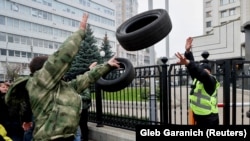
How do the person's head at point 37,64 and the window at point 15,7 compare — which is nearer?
the person's head at point 37,64

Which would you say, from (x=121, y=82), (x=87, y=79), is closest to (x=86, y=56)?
(x=121, y=82)

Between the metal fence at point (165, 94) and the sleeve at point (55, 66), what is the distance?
107 inches

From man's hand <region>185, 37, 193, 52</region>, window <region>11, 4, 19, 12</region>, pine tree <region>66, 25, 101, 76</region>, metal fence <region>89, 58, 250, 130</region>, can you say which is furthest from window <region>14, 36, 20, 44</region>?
man's hand <region>185, 37, 193, 52</region>

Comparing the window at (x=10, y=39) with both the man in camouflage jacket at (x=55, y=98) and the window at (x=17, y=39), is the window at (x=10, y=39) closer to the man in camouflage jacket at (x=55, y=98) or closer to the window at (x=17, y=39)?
the window at (x=17, y=39)

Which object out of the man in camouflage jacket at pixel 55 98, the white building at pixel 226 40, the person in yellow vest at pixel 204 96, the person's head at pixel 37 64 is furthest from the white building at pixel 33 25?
the man in camouflage jacket at pixel 55 98

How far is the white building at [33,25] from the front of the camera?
5019 centimetres

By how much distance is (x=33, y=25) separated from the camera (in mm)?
56781

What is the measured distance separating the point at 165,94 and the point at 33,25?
56.1 metres

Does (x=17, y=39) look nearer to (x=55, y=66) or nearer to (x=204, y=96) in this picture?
(x=204, y=96)

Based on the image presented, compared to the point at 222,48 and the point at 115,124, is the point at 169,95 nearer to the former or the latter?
the point at 115,124

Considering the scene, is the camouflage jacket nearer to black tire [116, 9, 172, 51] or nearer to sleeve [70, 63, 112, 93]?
sleeve [70, 63, 112, 93]

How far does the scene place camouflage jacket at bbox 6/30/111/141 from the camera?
2.54 m

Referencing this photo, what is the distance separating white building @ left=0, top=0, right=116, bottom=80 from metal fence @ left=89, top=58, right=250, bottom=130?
4183cm

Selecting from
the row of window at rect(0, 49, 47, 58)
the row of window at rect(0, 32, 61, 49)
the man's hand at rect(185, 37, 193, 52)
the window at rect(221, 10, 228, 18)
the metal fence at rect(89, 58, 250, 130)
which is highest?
the window at rect(221, 10, 228, 18)
